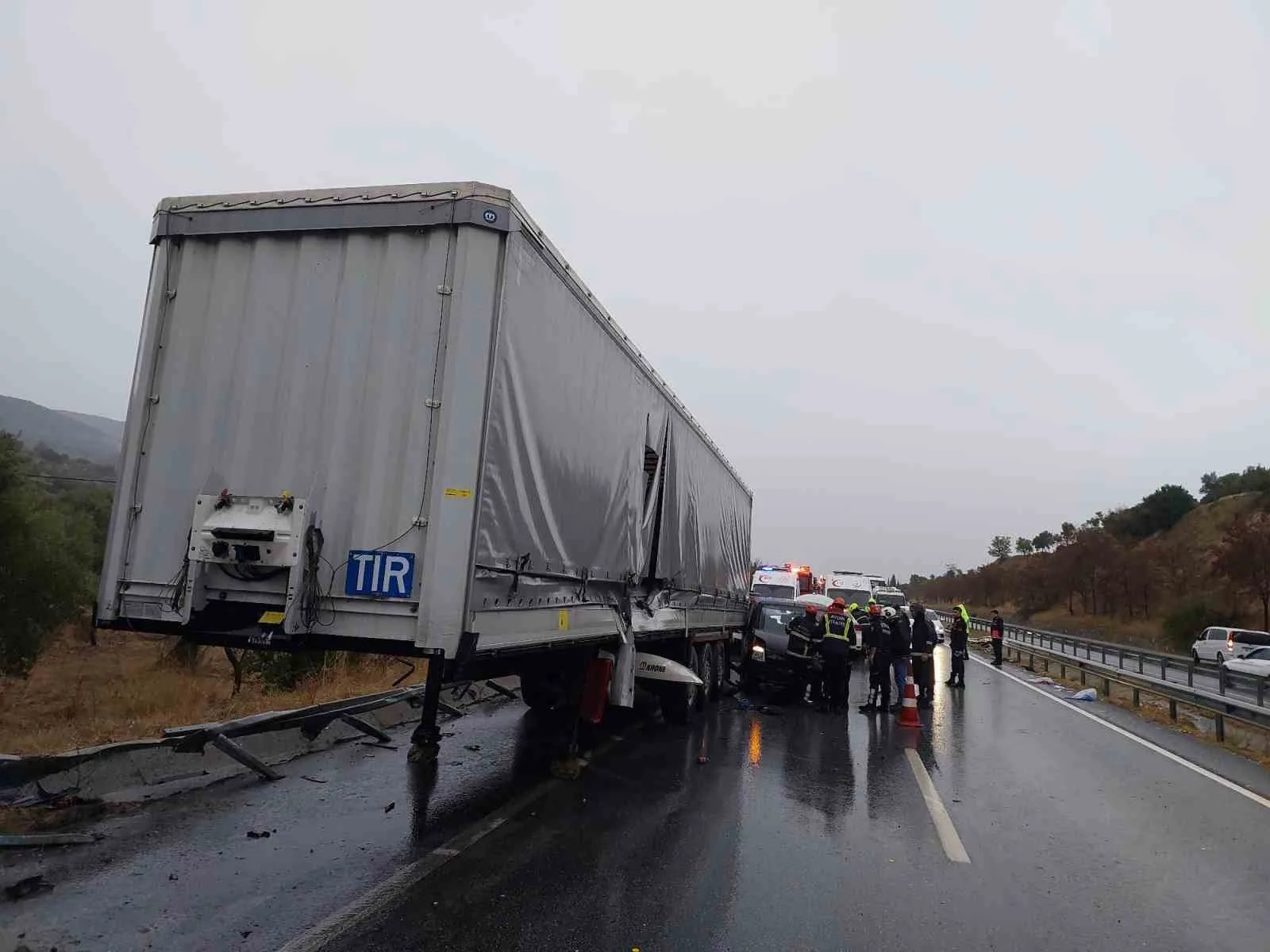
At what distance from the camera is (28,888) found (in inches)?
171

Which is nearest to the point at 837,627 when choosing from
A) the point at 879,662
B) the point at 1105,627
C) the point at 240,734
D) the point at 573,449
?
the point at 879,662

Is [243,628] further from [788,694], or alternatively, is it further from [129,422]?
[788,694]

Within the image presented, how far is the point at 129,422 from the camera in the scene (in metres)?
5.54

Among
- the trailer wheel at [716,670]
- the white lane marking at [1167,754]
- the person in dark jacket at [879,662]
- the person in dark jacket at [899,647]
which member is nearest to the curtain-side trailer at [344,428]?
the white lane marking at [1167,754]

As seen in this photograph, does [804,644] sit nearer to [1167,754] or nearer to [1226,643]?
[1167,754]

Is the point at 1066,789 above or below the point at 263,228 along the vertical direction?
below

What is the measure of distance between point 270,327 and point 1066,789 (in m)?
8.20

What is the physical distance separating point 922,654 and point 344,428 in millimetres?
11716

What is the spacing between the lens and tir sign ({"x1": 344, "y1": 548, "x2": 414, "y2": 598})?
5.00 metres

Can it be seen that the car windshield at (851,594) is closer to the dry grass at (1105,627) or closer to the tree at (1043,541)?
the dry grass at (1105,627)

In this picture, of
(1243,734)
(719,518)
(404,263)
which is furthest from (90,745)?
(1243,734)

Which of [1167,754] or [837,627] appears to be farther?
[837,627]

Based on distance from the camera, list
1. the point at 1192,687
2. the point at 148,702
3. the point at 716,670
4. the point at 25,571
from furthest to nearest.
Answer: the point at 25,571 → the point at 1192,687 → the point at 716,670 → the point at 148,702

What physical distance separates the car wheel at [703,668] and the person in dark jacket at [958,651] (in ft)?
22.7
